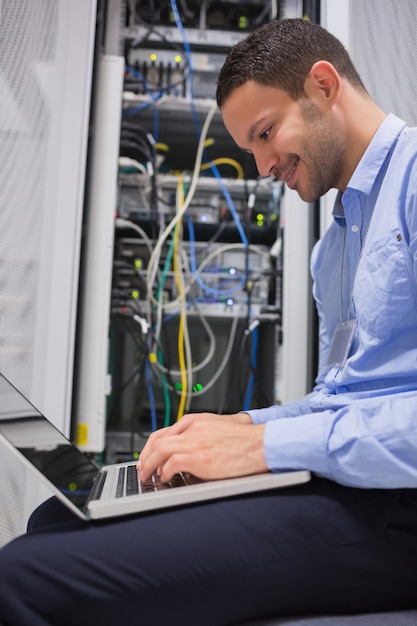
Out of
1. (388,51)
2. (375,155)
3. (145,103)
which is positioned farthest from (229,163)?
(375,155)

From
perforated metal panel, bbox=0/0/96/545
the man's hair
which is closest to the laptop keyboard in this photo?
perforated metal panel, bbox=0/0/96/545

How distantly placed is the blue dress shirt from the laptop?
5 centimetres

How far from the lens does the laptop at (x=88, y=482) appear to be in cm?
52

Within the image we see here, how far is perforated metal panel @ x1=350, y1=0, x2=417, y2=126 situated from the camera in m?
1.31

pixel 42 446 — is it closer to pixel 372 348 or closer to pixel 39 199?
pixel 372 348

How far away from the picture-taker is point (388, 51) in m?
1.36

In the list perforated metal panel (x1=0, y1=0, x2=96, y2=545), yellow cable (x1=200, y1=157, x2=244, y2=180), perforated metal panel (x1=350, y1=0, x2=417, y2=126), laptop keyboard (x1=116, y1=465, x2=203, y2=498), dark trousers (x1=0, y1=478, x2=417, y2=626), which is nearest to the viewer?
dark trousers (x1=0, y1=478, x2=417, y2=626)

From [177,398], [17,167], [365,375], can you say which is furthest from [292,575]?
[177,398]

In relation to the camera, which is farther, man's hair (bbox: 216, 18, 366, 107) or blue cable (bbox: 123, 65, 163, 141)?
blue cable (bbox: 123, 65, 163, 141)

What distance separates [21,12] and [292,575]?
1312 mm

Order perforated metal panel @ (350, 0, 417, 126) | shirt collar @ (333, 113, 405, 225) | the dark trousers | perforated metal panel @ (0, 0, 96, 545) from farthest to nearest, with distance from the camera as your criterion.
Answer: perforated metal panel @ (350, 0, 417, 126) < perforated metal panel @ (0, 0, 96, 545) < shirt collar @ (333, 113, 405, 225) < the dark trousers

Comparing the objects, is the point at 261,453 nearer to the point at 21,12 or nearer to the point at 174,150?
the point at 21,12

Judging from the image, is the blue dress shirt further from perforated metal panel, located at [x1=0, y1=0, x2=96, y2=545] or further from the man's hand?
perforated metal panel, located at [x1=0, y1=0, x2=96, y2=545]

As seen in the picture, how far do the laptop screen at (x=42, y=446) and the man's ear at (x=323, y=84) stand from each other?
710 mm
